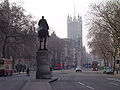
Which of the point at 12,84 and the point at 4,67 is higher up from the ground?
the point at 4,67

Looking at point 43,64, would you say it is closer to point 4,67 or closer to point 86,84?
point 86,84

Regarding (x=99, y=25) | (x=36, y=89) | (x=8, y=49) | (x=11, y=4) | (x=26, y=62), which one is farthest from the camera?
(x=26, y=62)

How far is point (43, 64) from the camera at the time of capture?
33188 mm

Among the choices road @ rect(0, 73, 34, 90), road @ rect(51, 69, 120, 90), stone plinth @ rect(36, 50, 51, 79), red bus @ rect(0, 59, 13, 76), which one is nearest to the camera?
road @ rect(51, 69, 120, 90)

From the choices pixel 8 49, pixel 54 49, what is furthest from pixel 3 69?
pixel 54 49

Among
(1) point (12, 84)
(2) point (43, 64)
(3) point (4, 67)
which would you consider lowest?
(1) point (12, 84)

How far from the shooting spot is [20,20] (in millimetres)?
70875

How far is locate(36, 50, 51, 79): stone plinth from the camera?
1296 inches

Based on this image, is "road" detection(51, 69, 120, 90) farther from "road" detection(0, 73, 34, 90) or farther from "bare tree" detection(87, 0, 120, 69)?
"bare tree" detection(87, 0, 120, 69)

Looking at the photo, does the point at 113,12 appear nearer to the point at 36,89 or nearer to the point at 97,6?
the point at 97,6

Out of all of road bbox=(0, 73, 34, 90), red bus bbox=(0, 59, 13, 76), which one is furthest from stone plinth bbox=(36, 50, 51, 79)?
red bus bbox=(0, 59, 13, 76)

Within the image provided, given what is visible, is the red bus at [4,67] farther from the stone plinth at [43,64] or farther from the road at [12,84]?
the stone plinth at [43,64]

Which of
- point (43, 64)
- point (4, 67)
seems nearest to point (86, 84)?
point (43, 64)

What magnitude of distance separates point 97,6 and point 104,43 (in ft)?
102
